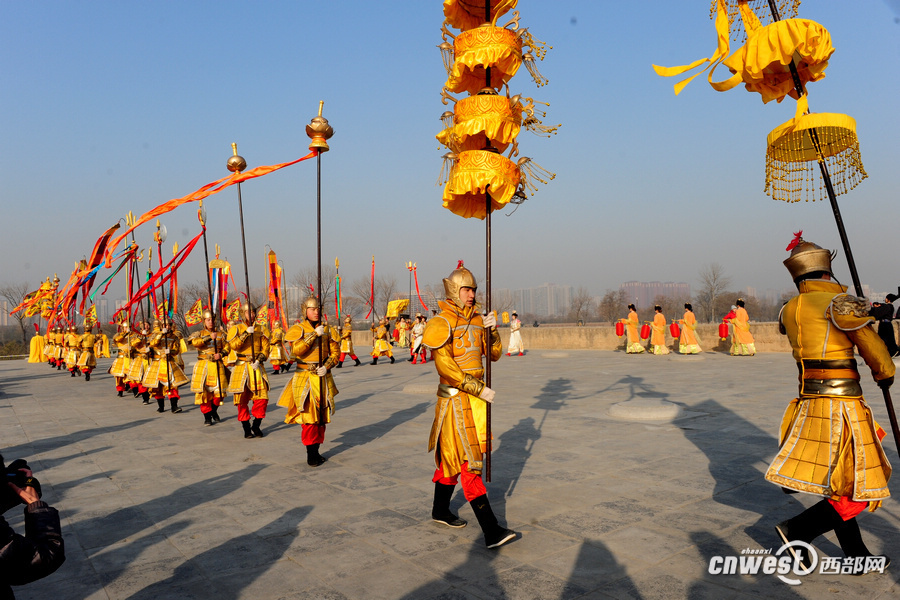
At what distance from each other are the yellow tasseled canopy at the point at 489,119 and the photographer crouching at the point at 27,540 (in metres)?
4.13

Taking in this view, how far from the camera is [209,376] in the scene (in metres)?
9.34

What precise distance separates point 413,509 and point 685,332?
16565mm

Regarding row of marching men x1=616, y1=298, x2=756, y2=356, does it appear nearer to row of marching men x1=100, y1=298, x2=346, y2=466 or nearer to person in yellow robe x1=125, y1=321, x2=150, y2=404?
row of marching men x1=100, y1=298, x2=346, y2=466

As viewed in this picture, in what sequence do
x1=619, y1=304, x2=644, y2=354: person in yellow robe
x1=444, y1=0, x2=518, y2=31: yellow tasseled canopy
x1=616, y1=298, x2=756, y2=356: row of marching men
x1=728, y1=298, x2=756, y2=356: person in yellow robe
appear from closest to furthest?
x1=444, y1=0, x2=518, y2=31: yellow tasseled canopy
x1=728, y1=298, x2=756, y2=356: person in yellow robe
x1=616, y1=298, x2=756, y2=356: row of marching men
x1=619, y1=304, x2=644, y2=354: person in yellow robe

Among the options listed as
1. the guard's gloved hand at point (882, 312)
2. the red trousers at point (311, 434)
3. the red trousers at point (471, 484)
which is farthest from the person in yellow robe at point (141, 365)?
the guard's gloved hand at point (882, 312)

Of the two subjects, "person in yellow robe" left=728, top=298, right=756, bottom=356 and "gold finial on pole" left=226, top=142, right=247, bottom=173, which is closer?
"gold finial on pole" left=226, top=142, right=247, bottom=173

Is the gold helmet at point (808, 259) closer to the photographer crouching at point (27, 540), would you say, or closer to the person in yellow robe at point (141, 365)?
the photographer crouching at point (27, 540)

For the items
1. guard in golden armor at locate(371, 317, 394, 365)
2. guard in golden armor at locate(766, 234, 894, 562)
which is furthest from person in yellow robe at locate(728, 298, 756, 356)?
guard in golden armor at locate(766, 234, 894, 562)

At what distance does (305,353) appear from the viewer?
672 cm

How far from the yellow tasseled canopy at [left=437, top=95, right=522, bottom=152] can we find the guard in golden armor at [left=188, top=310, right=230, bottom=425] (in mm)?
5845

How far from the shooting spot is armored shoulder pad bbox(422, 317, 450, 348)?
4188mm

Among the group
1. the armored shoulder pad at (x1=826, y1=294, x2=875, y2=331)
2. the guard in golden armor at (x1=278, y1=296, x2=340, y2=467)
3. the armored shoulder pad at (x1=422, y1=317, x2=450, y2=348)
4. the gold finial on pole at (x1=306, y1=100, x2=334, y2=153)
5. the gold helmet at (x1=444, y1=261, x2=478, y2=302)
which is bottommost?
the guard in golden armor at (x1=278, y1=296, x2=340, y2=467)

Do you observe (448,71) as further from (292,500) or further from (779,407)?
(779,407)

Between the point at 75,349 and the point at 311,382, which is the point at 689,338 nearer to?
the point at 311,382
